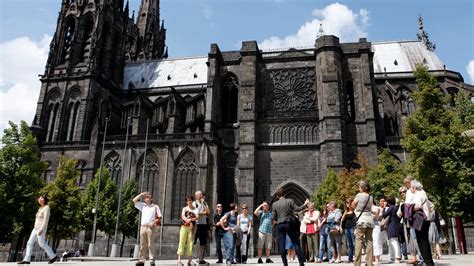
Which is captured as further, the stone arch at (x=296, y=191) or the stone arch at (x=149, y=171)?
the stone arch at (x=149, y=171)

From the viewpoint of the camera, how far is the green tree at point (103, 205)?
28.8 meters

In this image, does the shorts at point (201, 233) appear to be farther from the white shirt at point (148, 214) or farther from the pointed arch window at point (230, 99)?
the pointed arch window at point (230, 99)

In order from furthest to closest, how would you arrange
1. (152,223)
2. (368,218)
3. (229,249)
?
(229,249), (152,223), (368,218)

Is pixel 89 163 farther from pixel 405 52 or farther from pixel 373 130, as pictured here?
pixel 405 52

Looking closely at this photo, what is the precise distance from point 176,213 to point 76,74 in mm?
20122

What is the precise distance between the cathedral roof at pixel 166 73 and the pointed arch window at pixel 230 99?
10381mm

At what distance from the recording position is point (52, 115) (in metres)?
39.8

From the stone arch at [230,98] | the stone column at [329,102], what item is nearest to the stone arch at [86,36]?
the stone arch at [230,98]

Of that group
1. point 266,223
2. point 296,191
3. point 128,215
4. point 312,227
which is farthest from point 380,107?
point 266,223

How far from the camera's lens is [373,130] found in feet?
101

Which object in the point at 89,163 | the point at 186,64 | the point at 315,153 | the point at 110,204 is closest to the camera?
the point at 110,204

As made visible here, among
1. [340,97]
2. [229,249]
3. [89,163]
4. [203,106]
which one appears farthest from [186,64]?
[229,249]

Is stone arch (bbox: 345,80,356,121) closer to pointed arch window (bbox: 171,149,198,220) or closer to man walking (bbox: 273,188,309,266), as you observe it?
pointed arch window (bbox: 171,149,198,220)

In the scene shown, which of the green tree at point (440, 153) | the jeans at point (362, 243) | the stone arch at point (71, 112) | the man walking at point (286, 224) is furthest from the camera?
the stone arch at point (71, 112)
